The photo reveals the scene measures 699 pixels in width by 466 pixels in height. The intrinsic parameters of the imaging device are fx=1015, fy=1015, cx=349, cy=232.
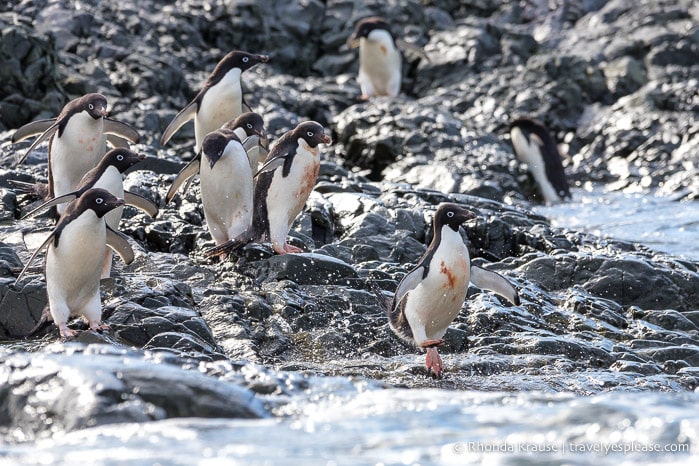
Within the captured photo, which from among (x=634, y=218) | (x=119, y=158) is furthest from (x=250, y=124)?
(x=634, y=218)

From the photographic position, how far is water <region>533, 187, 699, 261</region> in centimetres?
1353

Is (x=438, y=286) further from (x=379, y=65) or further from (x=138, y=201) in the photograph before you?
(x=379, y=65)

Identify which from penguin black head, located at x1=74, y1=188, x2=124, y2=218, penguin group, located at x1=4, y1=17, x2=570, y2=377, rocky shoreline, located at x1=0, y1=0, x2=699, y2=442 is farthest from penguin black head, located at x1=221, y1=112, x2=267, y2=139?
penguin black head, located at x1=74, y1=188, x2=124, y2=218

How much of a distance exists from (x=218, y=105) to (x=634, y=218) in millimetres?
6713

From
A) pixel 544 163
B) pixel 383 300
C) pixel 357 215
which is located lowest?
pixel 544 163

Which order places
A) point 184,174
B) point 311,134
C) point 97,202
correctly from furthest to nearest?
1. point 184,174
2. point 311,134
3. point 97,202

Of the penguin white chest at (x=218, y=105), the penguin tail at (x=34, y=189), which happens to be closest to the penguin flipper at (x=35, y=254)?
the penguin tail at (x=34, y=189)

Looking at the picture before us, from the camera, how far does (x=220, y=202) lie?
8.97m

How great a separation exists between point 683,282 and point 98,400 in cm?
675

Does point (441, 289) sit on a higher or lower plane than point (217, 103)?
lower

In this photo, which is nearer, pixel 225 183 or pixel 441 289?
pixel 441 289

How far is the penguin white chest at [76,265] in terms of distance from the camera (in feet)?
23.3

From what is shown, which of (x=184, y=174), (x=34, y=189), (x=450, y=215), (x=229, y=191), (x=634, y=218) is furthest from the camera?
(x=634, y=218)

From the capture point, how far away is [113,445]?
13.5 feet
